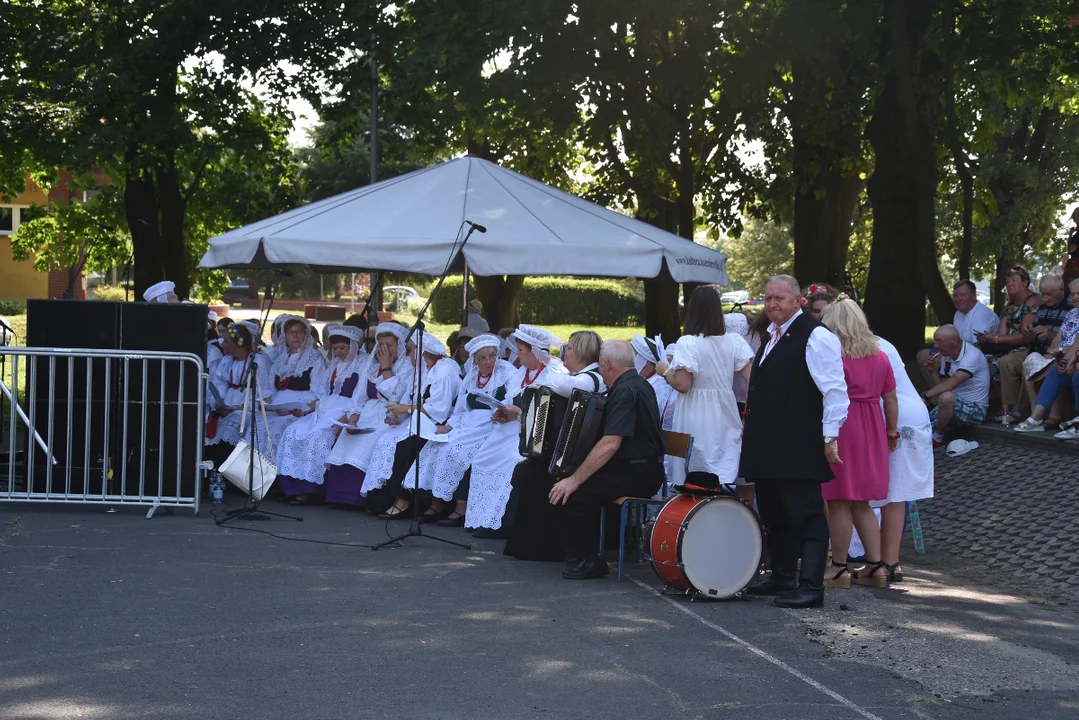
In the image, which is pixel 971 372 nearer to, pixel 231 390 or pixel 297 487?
pixel 297 487

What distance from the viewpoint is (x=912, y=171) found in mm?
16469

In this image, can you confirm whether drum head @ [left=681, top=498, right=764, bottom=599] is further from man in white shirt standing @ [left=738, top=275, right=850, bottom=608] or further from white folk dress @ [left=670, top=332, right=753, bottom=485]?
white folk dress @ [left=670, top=332, right=753, bottom=485]

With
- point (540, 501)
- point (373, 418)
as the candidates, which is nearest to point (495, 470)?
point (540, 501)

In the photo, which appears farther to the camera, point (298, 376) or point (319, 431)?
point (298, 376)

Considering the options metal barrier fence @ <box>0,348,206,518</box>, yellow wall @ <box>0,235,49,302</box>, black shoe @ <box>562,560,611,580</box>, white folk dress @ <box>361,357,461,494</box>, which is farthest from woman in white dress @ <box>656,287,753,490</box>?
yellow wall @ <box>0,235,49,302</box>

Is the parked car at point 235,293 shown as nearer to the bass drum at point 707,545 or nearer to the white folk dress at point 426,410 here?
the white folk dress at point 426,410

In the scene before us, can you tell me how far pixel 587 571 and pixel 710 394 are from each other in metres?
1.54

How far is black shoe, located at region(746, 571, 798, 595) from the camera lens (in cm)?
829

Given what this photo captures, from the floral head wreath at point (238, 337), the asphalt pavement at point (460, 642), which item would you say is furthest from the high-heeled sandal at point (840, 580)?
the floral head wreath at point (238, 337)

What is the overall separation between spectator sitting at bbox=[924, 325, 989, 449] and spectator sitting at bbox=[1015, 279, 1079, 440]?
65 centimetres

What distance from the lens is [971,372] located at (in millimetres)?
13344

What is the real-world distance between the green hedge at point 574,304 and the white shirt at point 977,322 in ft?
131

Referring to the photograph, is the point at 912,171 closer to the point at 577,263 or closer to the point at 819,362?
the point at 577,263

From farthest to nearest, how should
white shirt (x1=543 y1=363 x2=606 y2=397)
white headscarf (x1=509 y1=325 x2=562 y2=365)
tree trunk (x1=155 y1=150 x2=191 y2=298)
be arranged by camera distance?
1. tree trunk (x1=155 y1=150 x2=191 y2=298)
2. white headscarf (x1=509 y1=325 x2=562 y2=365)
3. white shirt (x1=543 y1=363 x2=606 y2=397)
